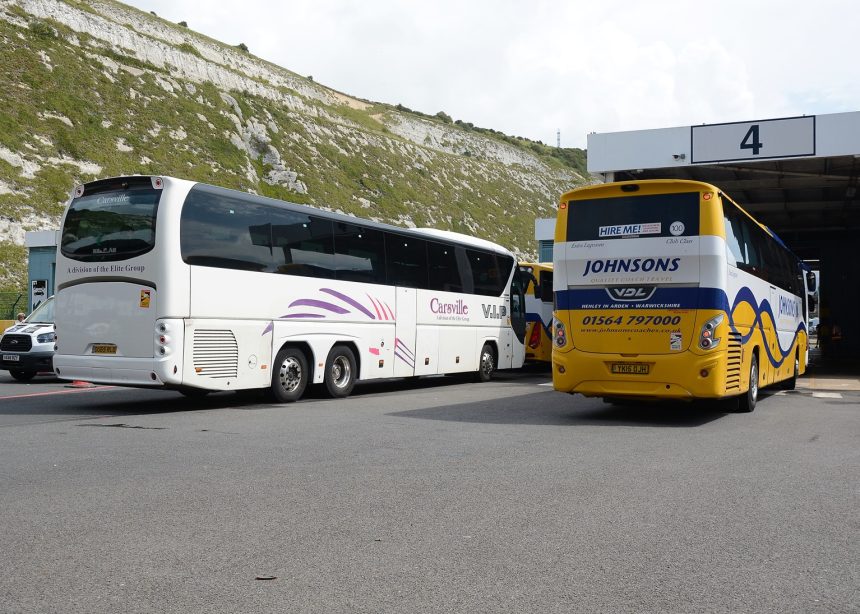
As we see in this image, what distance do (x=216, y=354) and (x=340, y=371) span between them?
3.47 metres

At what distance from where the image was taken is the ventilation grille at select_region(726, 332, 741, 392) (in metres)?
12.3

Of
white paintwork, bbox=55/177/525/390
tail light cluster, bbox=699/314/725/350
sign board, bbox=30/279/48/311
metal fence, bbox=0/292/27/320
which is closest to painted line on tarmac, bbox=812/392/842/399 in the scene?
tail light cluster, bbox=699/314/725/350

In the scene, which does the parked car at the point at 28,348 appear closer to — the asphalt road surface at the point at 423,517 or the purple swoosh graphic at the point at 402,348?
the purple swoosh graphic at the point at 402,348

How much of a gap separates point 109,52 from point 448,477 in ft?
219

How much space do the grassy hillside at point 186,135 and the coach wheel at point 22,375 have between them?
1003 inches

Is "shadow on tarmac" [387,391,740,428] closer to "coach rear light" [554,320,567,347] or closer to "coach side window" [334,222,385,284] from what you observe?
"coach rear light" [554,320,567,347]

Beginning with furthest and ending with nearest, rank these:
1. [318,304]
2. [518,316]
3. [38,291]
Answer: [38,291] < [518,316] < [318,304]

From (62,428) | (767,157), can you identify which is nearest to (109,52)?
(767,157)

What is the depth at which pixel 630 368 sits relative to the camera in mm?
12344

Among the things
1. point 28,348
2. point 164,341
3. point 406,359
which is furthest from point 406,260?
point 28,348

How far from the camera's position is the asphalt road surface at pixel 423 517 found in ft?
14.3

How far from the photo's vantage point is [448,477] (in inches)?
299

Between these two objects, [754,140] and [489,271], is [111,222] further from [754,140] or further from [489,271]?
[754,140]

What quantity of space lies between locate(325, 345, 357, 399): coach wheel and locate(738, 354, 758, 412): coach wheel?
693 cm
